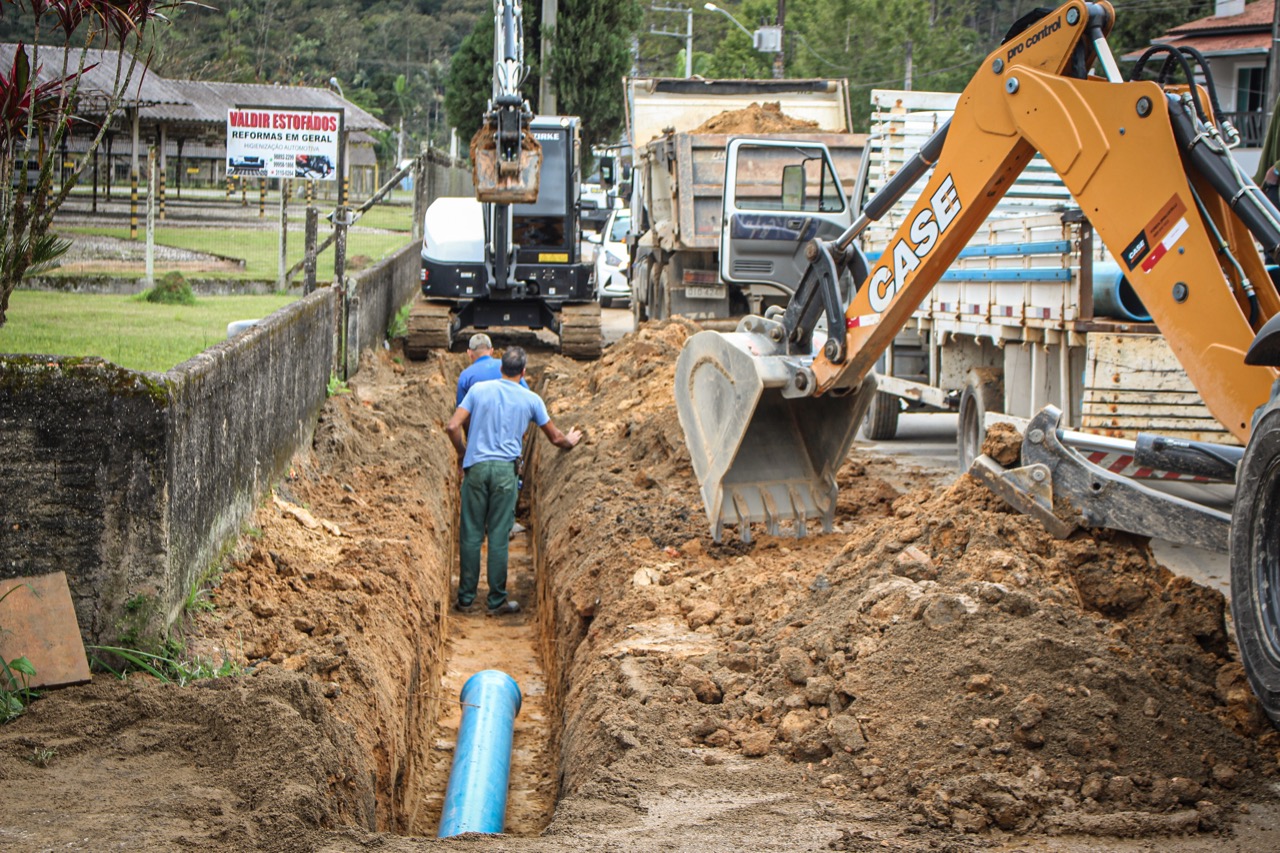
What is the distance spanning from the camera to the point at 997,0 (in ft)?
189

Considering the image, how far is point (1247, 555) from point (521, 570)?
27.0 feet

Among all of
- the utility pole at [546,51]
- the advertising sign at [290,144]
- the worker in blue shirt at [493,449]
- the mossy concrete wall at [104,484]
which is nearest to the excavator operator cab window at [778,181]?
the advertising sign at [290,144]

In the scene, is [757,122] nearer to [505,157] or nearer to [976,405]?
[505,157]

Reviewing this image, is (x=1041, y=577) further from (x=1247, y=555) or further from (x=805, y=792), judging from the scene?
(x=805, y=792)

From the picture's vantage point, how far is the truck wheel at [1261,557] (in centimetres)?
429

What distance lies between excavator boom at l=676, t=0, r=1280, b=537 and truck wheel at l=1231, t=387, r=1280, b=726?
0.37 meters

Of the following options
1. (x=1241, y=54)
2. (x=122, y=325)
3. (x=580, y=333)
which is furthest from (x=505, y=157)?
(x=1241, y=54)

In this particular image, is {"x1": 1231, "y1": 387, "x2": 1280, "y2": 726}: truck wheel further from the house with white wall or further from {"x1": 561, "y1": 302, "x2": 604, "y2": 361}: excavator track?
the house with white wall

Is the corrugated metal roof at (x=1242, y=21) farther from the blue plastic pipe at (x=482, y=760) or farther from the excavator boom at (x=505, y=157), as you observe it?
the blue plastic pipe at (x=482, y=760)

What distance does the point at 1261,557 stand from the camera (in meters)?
4.39

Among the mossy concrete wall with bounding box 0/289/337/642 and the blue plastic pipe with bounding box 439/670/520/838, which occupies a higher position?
the mossy concrete wall with bounding box 0/289/337/642

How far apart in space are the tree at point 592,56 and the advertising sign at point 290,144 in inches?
781

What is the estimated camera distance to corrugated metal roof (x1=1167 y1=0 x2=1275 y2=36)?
3512cm

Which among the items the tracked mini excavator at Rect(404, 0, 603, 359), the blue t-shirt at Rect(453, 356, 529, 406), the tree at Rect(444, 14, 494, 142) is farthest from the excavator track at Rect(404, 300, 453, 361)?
the tree at Rect(444, 14, 494, 142)
